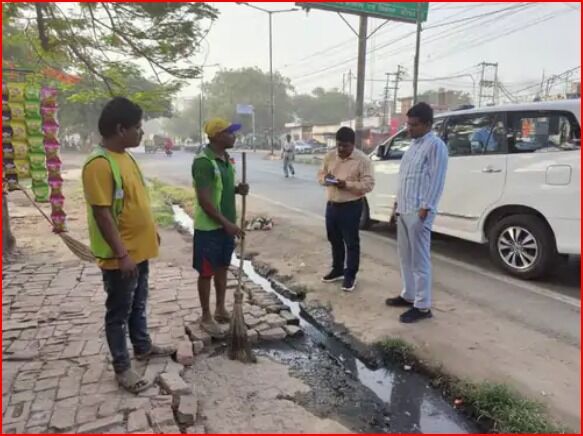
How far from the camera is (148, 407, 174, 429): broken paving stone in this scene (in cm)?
232

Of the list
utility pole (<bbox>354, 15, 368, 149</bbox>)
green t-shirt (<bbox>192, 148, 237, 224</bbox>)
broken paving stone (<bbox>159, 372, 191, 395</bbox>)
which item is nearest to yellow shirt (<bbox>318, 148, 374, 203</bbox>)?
green t-shirt (<bbox>192, 148, 237, 224</bbox>)

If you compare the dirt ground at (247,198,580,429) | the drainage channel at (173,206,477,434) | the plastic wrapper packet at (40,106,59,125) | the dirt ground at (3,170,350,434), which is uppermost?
the plastic wrapper packet at (40,106,59,125)

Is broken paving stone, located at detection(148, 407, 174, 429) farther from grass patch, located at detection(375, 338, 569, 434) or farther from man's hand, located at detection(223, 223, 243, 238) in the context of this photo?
grass patch, located at detection(375, 338, 569, 434)

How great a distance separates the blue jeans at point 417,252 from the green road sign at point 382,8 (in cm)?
1073

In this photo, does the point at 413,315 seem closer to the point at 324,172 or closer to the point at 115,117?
the point at 324,172

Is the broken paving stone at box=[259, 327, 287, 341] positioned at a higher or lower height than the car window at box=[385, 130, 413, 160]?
lower

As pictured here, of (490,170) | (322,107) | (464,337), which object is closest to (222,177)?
(464,337)

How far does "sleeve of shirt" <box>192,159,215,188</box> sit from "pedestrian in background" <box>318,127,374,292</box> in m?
1.45

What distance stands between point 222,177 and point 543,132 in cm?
322

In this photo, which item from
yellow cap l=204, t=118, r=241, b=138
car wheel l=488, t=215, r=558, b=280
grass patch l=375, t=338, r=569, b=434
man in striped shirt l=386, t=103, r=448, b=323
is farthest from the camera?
car wheel l=488, t=215, r=558, b=280

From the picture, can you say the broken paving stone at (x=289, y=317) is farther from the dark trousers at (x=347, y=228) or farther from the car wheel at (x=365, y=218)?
the car wheel at (x=365, y=218)

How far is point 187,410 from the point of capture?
2.43m

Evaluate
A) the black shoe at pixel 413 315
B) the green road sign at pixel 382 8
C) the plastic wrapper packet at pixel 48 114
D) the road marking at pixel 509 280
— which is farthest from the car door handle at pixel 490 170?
the green road sign at pixel 382 8

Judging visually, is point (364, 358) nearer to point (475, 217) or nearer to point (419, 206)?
point (419, 206)
